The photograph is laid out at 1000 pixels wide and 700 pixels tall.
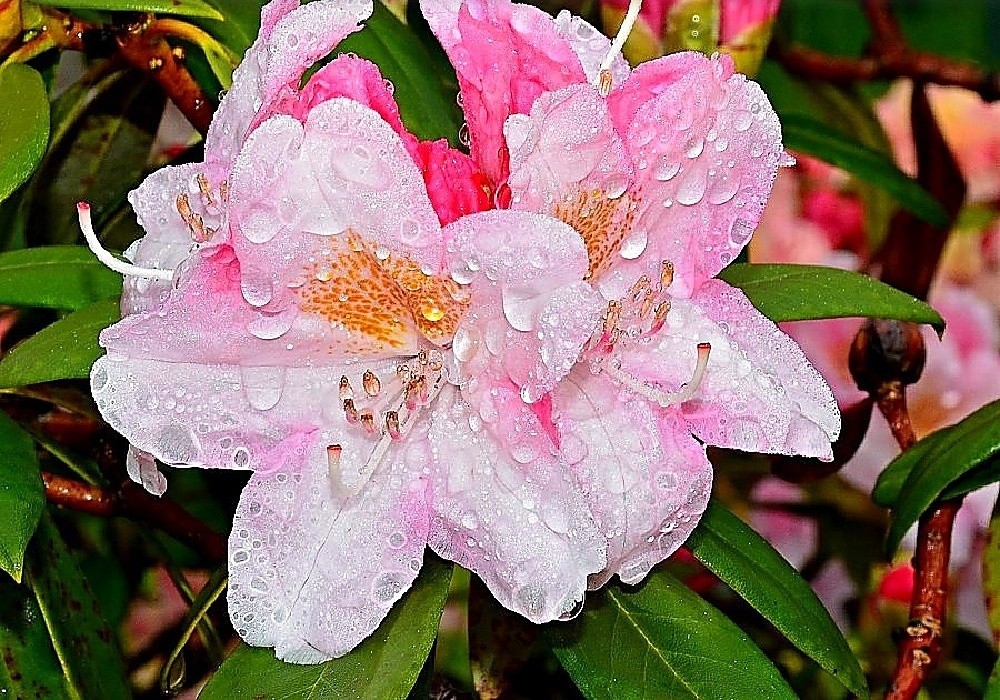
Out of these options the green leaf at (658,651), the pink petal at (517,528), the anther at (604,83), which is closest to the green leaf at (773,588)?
the green leaf at (658,651)

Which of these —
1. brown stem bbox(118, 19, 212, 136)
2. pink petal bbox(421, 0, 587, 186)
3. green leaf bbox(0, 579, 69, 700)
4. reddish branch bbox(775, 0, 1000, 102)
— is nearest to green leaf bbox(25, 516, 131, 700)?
green leaf bbox(0, 579, 69, 700)

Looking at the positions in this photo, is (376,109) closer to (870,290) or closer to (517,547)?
(517,547)

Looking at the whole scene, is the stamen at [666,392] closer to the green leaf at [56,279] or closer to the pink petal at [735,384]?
the pink petal at [735,384]

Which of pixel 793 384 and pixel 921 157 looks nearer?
pixel 793 384

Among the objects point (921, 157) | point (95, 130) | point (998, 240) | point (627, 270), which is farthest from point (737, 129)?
point (998, 240)

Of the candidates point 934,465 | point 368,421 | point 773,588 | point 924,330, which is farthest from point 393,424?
point 924,330

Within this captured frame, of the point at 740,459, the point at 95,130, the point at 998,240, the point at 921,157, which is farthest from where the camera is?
the point at 998,240
